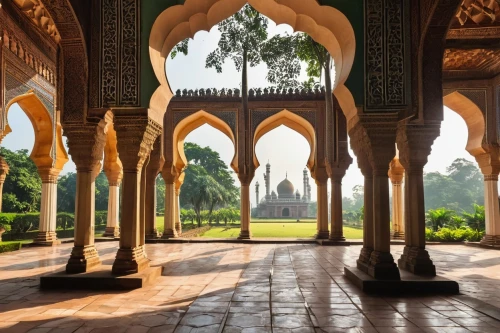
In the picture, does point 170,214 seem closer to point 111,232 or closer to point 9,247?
point 111,232

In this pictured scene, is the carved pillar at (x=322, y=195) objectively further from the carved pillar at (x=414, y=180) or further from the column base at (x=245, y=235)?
the carved pillar at (x=414, y=180)

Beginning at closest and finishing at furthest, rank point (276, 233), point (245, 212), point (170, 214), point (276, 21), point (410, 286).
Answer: point (410, 286), point (276, 21), point (245, 212), point (170, 214), point (276, 233)

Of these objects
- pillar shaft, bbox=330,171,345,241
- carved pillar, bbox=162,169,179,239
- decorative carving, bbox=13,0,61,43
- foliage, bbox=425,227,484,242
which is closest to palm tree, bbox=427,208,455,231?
foliage, bbox=425,227,484,242

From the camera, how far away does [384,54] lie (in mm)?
5805

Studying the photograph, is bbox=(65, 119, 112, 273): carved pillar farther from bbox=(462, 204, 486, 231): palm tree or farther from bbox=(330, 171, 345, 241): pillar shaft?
bbox=(462, 204, 486, 231): palm tree

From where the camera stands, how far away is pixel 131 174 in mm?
6113

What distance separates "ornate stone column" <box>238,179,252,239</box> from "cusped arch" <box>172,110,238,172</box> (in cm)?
67

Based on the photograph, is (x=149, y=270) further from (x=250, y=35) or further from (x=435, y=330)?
(x=250, y=35)

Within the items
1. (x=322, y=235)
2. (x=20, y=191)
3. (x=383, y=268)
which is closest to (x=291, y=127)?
(x=322, y=235)

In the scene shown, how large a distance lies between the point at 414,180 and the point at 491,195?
23.4 ft

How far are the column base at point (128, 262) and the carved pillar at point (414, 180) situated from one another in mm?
4185

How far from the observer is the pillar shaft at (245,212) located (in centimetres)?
1337

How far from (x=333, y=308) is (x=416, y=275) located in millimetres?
2031

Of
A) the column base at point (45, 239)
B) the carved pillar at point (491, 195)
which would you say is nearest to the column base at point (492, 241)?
the carved pillar at point (491, 195)
